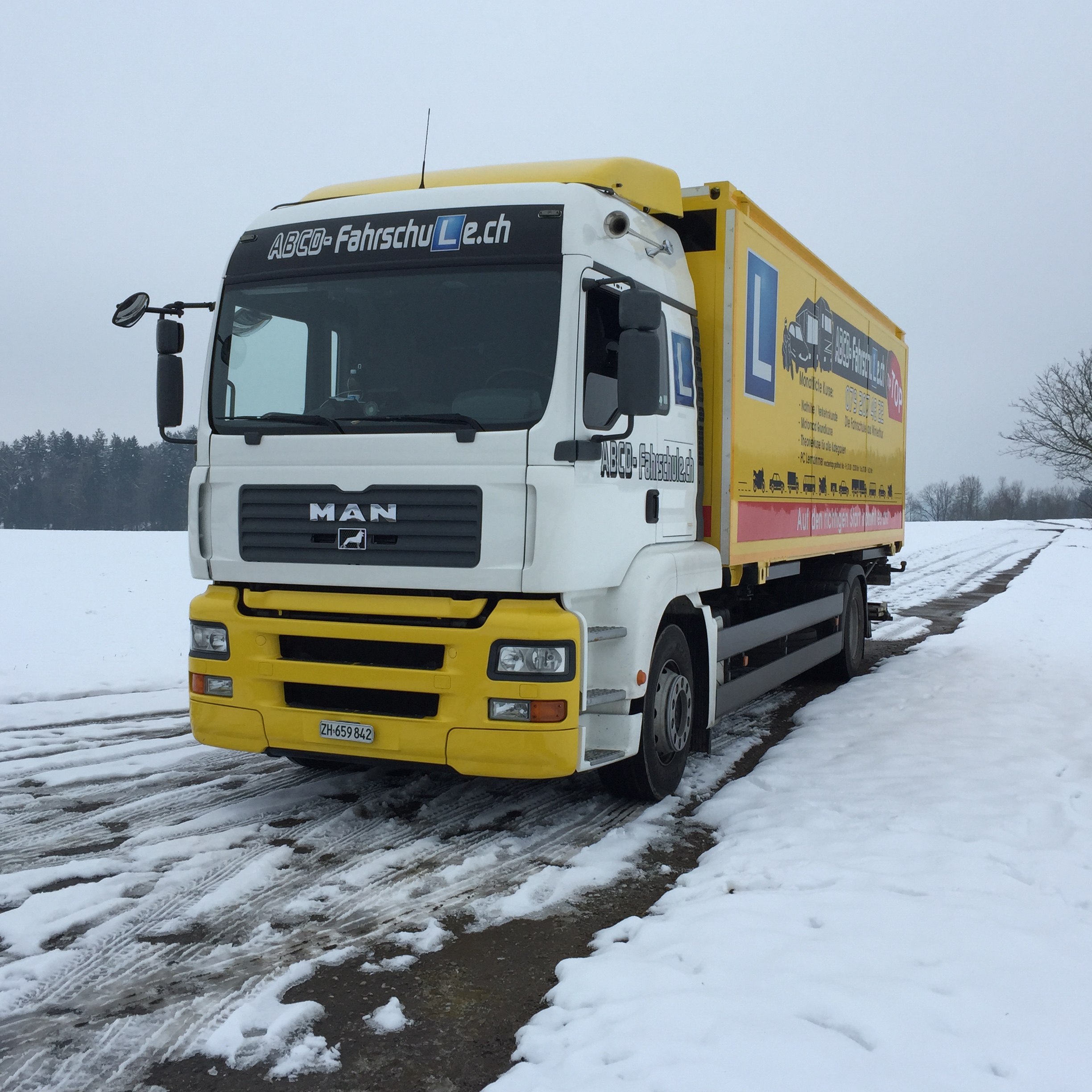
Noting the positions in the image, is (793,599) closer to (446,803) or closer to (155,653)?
(446,803)

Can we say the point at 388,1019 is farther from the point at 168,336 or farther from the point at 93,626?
the point at 93,626

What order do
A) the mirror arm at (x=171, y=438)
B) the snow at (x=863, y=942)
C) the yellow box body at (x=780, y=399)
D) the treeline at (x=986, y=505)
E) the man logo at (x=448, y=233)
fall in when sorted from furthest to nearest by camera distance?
the treeline at (x=986, y=505)
the yellow box body at (x=780, y=399)
the mirror arm at (x=171, y=438)
the man logo at (x=448, y=233)
the snow at (x=863, y=942)

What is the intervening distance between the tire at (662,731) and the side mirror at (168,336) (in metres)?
3.05

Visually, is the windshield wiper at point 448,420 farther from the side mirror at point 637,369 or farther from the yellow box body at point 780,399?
the yellow box body at point 780,399

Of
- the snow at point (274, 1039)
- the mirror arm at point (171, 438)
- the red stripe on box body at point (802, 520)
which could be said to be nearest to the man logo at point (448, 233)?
the mirror arm at point (171, 438)

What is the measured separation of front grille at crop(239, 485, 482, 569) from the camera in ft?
15.3

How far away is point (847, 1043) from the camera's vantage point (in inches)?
115

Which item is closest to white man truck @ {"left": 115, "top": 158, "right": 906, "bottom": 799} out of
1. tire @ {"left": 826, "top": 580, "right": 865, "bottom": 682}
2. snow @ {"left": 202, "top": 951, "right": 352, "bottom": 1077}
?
snow @ {"left": 202, "top": 951, "right": 352, "bottom": 1077}

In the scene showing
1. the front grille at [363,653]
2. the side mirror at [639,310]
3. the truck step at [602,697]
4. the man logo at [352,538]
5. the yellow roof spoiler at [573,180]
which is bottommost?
the truck step at [602,697]

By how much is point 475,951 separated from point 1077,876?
256 centimetres

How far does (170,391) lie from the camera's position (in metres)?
5.66

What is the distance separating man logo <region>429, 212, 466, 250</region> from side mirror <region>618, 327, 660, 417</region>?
0.93 metres

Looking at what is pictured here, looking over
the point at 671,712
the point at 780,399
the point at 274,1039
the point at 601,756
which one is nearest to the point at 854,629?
the point at 780,399

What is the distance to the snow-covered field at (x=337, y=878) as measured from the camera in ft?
10.00
